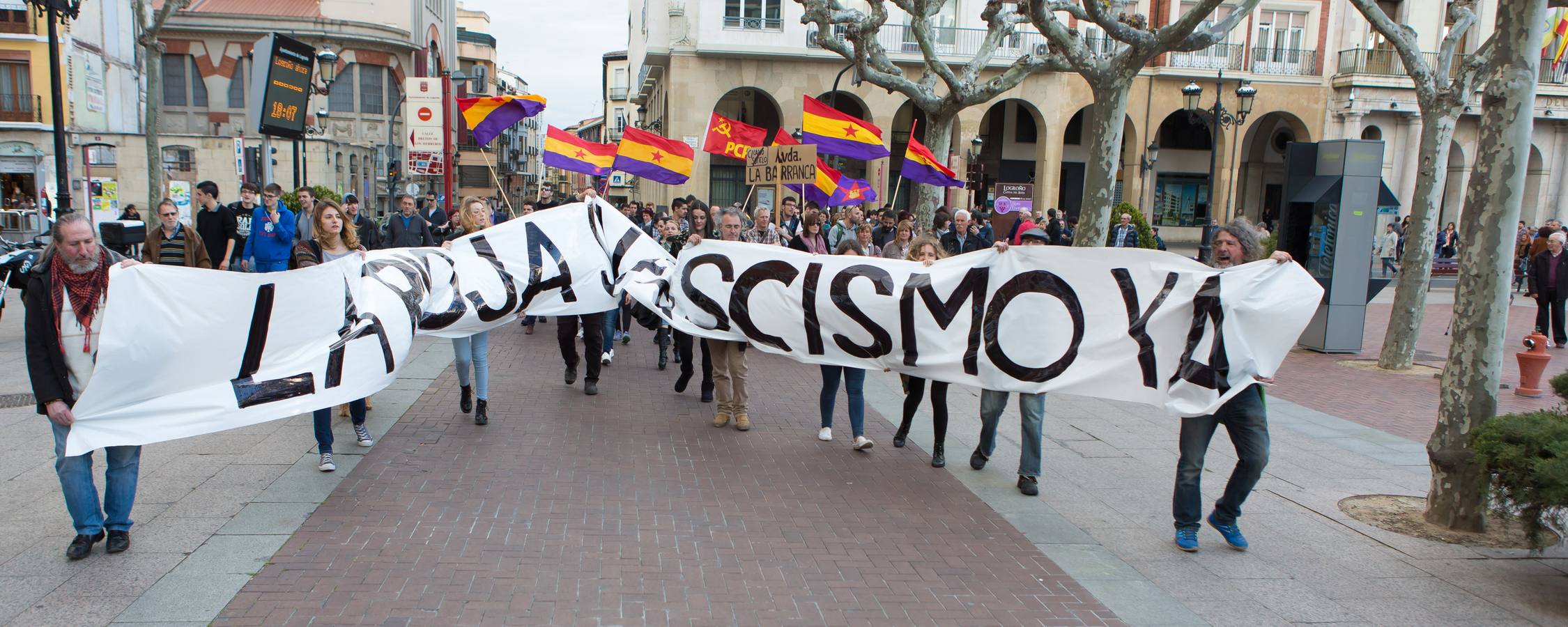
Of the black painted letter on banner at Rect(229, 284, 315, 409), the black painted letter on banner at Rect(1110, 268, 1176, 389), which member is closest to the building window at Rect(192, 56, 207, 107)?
A: the black painted letter on banner at Rect(229, 284, 315, 409)

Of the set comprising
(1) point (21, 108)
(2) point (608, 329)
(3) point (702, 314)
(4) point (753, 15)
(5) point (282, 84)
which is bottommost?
(2) point (608, 329)

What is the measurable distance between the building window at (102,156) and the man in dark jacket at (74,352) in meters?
37.3

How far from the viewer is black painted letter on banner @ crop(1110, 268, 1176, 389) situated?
233 inches

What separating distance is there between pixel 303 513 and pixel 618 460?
2.08m

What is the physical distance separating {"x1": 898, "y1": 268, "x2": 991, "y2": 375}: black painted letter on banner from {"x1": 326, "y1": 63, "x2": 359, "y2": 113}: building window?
54.1 m

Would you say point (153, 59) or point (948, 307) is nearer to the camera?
point (948, 307)

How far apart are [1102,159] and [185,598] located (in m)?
10.5

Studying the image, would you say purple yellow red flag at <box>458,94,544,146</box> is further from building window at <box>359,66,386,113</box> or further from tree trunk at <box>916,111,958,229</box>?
building window at <box>359,66,386,113</box>

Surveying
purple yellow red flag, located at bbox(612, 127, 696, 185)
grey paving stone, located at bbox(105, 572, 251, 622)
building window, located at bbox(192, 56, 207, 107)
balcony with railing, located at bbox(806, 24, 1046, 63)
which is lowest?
grey paving stone, located at bbox(105, 572, 251, 622)

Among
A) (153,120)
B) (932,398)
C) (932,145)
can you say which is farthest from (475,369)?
(153,120)

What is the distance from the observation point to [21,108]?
3750 cm

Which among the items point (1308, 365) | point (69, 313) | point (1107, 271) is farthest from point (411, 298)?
point (1308, 365)

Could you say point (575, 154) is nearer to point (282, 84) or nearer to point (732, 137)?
point (732, 137)

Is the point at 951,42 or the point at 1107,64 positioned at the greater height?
the point at 951,42
